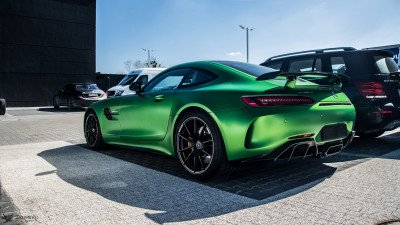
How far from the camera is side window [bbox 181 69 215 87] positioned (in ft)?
13.4

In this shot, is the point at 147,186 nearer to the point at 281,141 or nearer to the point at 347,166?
the point at 281,141

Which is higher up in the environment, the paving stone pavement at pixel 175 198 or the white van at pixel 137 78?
the white van at pixel 137 78

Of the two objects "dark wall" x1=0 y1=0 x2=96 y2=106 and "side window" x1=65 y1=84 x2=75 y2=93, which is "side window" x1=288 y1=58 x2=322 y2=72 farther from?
"dark wall" x1=0 y1=0 x2=96 y2=106

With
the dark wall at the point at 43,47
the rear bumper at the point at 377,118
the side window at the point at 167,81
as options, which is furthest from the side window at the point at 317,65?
the dark wall at the point at 43,47

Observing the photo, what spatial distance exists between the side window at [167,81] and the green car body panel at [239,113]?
93 millimetres

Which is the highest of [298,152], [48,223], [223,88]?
[223,88]

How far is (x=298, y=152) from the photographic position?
3582mm

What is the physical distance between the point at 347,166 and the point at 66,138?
225 inches

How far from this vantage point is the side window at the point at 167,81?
448 centimetres

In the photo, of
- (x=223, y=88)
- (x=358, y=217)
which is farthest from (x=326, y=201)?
(x=223, y=88)

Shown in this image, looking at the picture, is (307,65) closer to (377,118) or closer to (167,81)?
(377,118)

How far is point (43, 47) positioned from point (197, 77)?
2454 centimetres

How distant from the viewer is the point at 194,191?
3.47 metres

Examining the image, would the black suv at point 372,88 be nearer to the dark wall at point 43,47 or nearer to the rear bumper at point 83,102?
the rear bumper at point 83,102
